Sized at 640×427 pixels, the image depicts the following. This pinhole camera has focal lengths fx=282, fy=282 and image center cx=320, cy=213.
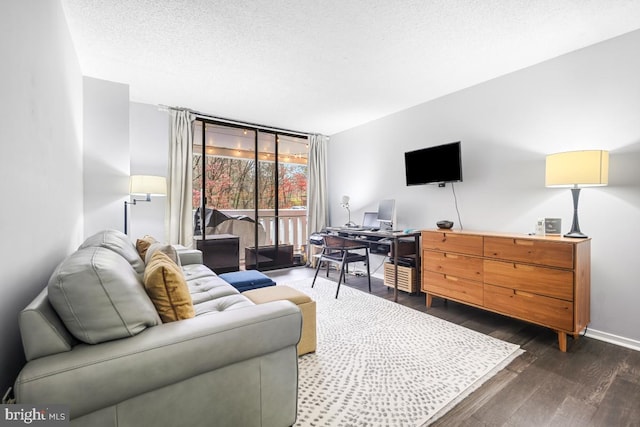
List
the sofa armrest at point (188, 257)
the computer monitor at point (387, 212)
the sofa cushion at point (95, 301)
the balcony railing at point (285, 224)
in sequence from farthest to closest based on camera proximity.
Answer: the balcony railing at point (285, 224) → the computer monitor at point (387, 212) → the sofa armrest at point (188, 257) → the sofa cushion at point (95, 301)

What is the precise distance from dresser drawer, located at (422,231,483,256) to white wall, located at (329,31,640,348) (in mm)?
533

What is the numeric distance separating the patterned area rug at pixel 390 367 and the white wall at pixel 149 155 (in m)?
2.59

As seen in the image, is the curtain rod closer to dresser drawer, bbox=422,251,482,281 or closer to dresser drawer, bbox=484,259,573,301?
dresser drawer, bbox=422,251,482,281

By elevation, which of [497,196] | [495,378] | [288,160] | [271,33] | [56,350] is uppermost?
[271,33]

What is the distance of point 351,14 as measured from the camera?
1.98 meters

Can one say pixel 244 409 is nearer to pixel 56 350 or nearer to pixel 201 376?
pixel 201 376

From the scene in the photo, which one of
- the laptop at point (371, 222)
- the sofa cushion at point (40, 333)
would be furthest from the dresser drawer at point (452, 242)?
the sofa cushion at point (40, 333)

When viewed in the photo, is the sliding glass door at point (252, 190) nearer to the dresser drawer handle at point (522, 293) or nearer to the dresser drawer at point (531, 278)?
the dresser drawer at point (531, 278)

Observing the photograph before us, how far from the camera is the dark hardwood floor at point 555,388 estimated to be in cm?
145

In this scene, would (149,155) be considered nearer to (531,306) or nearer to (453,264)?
(453,264)

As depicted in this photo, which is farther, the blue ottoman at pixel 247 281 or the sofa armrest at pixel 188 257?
the sofa armrest at pixel 188 257

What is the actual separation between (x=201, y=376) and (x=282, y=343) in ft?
1.13

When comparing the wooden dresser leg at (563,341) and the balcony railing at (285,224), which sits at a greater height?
the balcony railing at (285,224)

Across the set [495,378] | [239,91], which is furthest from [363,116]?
[495,378]
